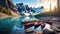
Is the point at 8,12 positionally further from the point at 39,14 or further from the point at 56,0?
the point at 56,0

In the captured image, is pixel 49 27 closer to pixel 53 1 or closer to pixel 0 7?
pixel 53 1

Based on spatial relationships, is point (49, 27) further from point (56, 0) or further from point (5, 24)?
point (5, 24)

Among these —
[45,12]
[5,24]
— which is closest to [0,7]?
[5,24]

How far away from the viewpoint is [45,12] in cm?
181

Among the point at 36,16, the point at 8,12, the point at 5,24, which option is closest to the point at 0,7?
the point at 8,12

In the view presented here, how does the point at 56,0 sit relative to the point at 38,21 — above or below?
above

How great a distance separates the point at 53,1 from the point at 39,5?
0.80ft

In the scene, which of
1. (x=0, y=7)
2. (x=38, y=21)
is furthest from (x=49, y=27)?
(x=0, y=7)

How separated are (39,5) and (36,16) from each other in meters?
0.19

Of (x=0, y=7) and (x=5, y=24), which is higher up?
(x=0, y=7)

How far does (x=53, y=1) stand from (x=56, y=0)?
0.05 m

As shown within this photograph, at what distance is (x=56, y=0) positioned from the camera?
180cm

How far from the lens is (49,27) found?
179 cm

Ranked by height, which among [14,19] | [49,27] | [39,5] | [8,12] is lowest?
[49,27]
